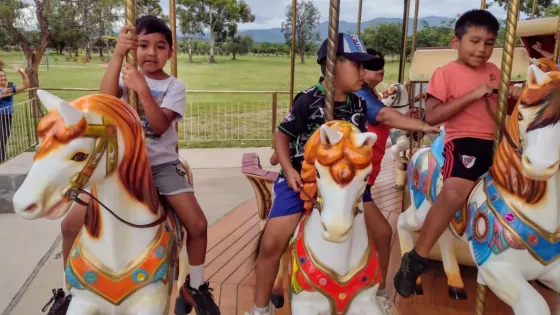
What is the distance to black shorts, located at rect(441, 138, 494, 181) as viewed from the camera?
2.16 m

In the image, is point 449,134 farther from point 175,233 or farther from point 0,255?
point 0,255

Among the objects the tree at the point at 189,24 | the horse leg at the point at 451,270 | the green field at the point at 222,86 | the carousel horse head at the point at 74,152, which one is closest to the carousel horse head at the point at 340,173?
the carousel horse head at the point at 74,152

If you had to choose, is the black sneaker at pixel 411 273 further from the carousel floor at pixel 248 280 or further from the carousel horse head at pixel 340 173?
the carousel horse head at pixel 340 173

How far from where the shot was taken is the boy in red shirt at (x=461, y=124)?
2143 mm

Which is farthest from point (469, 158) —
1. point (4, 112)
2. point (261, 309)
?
point (4, 112)

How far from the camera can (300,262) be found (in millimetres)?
1707

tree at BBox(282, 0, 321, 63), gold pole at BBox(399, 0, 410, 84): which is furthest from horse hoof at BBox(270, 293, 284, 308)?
tree at BBox(282, 0, 321, 63)

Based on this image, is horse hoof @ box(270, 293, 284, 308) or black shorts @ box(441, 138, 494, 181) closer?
black shorts @ box(441, 138, 494, 181)

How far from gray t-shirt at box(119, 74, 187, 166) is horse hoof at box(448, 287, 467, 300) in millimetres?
1722

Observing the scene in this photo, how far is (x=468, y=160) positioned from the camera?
7.15ft

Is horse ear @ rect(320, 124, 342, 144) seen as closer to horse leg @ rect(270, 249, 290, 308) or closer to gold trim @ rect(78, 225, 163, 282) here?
gold trim @ rect(78, 225, 163, 282)

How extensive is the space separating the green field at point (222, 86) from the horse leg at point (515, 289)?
6.64 m

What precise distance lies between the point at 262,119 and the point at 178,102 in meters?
9.13

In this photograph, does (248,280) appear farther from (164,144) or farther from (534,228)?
(534,228)
